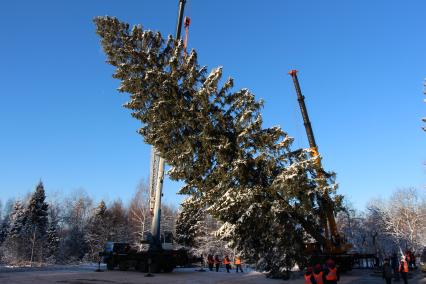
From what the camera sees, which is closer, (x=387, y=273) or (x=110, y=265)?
(x=387, y=273)

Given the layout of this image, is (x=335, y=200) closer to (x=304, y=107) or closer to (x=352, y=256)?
(x=352, y=256)

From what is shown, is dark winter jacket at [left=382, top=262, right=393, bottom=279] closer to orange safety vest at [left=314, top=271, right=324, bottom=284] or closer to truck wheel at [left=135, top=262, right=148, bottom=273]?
orange safety vest at [left=314, top=271, right=324, bottom=284]

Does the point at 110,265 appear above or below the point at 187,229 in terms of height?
below

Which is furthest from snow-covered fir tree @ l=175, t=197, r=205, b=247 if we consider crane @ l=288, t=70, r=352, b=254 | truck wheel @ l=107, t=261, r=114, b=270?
crane @ l=288, t=70, r=352, b=254

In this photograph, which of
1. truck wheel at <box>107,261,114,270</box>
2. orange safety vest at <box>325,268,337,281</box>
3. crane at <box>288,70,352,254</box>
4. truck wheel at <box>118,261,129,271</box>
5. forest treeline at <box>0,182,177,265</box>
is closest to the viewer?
orange safety vest at <box>325,268,337,281</box>

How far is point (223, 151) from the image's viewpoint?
17.2m

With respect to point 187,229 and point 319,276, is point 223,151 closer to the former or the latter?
point 319,276

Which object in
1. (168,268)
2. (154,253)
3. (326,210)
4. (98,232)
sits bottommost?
(168,268)

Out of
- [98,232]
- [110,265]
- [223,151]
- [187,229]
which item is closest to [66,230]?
[98,232]

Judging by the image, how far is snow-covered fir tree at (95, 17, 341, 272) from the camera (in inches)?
643

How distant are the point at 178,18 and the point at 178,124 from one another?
1165cm

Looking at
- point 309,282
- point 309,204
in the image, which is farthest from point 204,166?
point 309,282

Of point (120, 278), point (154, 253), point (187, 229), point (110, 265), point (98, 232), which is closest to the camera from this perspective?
point (120, 278)

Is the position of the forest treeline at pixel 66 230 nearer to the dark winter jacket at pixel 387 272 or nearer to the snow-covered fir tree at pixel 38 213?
the snow-covered fir tree at pixel 38 213
